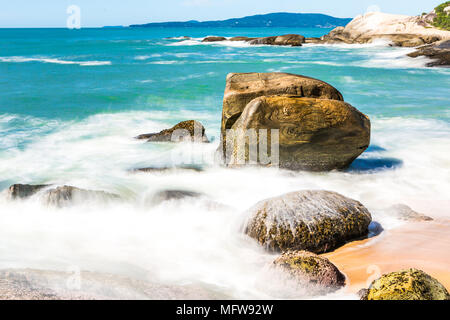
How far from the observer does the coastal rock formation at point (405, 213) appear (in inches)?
239

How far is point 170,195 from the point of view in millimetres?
7020

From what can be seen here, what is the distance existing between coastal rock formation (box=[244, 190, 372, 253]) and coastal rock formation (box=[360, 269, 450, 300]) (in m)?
1.41

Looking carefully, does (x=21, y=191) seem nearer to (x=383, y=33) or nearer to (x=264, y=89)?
(x=264, y=89)

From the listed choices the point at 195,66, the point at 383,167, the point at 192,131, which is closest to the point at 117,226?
the point at 192,131

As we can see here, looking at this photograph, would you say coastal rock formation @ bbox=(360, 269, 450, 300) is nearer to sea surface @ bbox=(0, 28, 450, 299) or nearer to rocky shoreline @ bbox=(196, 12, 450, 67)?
sea surface @ bbox=(0, 28, 450, 299)

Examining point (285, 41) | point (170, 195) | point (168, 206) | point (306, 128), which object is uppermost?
point (285, 41)

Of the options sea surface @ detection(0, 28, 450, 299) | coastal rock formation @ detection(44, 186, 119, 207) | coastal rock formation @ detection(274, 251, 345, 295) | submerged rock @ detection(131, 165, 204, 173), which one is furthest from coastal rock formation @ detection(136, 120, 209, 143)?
coastal rock formation @ detection(274, 251, 345, 295)

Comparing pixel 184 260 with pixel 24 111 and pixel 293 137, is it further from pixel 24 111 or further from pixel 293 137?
pixel 24 111

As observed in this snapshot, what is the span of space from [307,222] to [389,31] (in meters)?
59.5

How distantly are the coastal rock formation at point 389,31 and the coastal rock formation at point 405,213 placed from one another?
46.7m

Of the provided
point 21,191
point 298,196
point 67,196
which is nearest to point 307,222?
point 298,196

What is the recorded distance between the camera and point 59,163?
32.0 feet

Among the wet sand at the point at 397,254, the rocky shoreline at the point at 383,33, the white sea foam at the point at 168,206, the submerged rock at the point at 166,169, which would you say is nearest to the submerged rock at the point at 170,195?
the white sea foam at the point at 168,206

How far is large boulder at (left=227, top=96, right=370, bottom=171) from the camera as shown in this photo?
24.3 feet
